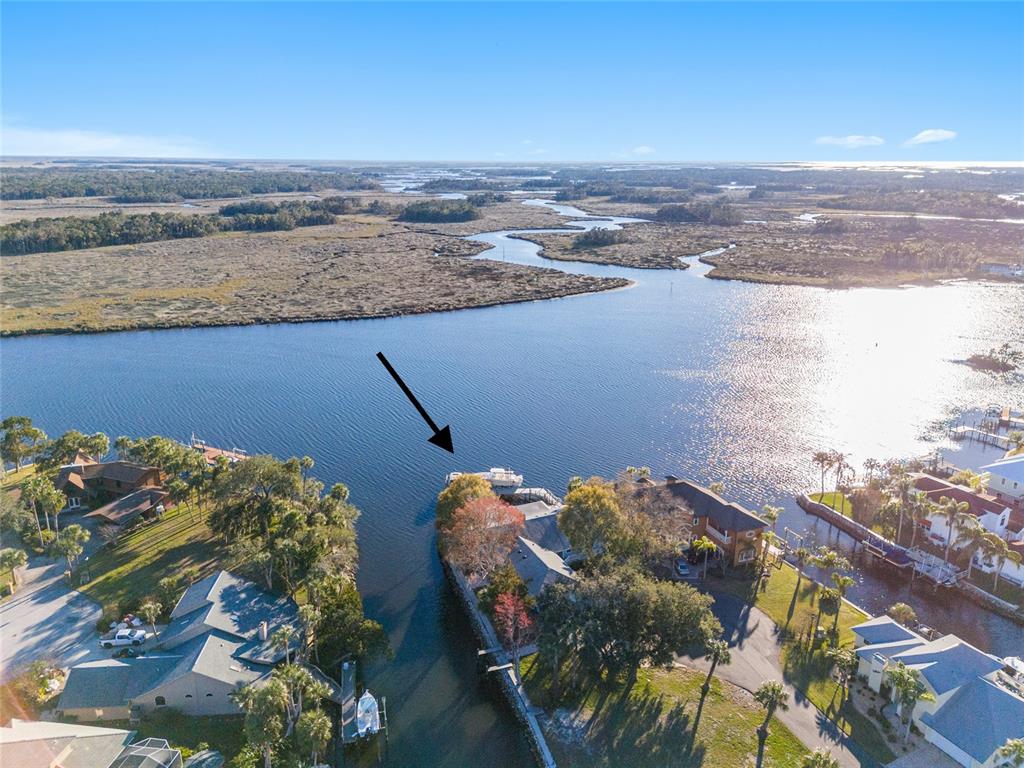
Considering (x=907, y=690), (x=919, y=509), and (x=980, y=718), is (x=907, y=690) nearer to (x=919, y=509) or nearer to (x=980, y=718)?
(x=980, y=718)

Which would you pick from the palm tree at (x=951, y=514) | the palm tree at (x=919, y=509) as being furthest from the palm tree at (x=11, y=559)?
the palm tree at (x=951, y=514)

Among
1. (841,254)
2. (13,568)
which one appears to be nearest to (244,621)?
(13,568)

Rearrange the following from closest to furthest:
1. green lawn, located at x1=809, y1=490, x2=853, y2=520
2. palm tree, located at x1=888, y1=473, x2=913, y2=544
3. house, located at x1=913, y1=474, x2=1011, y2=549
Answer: house, located at x1=913, y1=474, x2=1011, y2=549, palm tree, located at x1=888, y1=473, x2=913, y2=544, green lawn, located at x1=809, y1=490, x2=853, y2=520

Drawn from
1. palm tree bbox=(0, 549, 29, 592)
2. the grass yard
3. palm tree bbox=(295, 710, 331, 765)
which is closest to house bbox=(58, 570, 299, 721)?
palm tree bbox=(295, 710, 331, 765)

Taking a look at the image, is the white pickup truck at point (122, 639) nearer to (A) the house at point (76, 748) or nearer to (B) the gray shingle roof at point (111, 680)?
(B) the gray shingle roof at point (111, 680)

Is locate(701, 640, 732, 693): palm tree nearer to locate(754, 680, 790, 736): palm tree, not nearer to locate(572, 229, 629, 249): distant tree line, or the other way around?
locate(754, 680, 790, 736): palm tree

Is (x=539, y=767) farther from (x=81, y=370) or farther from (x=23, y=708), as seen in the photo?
(x=81, y=370)
